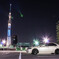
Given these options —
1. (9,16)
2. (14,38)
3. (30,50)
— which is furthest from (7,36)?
(30,50)

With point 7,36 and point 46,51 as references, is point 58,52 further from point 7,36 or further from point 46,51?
point 7,36

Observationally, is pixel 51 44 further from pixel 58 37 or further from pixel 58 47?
pixel 58 37

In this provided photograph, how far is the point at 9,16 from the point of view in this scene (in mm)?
83562

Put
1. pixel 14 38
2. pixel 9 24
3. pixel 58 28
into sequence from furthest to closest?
pixel 9 24 → pixel 14 38 → pixel 58 28

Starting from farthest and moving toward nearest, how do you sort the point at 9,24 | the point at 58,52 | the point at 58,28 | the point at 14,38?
the point at 9,24 < the point at 14,38 < the point at 58,28 < the point at 58,52

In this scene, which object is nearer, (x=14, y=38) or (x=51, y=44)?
(x=51, y=44)

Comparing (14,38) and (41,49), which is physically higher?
(14,38)

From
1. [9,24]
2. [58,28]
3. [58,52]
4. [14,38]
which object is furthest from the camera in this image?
[9,24]

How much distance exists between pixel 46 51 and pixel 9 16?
224 ft

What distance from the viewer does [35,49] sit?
1700 cm

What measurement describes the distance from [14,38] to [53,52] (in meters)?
27.7

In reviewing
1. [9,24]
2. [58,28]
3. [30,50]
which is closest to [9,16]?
[9,24]

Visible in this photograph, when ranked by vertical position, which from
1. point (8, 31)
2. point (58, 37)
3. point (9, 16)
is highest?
point (9, 16)

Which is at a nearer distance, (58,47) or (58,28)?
(58,47)
